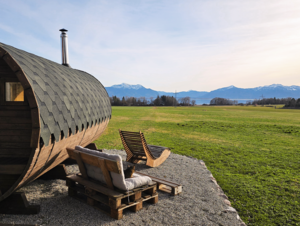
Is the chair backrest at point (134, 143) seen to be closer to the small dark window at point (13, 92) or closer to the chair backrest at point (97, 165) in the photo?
the chair backrest at point (97, 165)

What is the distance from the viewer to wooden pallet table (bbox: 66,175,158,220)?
440 centimetres

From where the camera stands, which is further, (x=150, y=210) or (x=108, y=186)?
(x=150, y=210)

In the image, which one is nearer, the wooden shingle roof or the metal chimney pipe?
the wooden shingle roof

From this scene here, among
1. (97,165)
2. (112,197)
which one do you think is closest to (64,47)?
(97,165)

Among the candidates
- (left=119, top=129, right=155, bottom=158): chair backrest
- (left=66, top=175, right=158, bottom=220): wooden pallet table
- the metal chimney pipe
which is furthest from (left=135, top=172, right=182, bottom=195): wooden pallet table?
the metal chimney pipe

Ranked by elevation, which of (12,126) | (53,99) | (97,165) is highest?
(53,99)

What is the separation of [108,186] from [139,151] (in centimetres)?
391

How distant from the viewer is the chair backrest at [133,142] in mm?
8207

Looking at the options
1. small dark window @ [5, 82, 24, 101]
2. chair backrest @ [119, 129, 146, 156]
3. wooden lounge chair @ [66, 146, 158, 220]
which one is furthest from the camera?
chair backrest @ [119, 129, 146, 156]

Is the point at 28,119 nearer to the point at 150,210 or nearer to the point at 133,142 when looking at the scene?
the point at 150,210

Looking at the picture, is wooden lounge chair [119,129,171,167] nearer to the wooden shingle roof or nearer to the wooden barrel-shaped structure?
the wooden shingle roof

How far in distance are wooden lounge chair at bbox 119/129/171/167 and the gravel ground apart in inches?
71.8

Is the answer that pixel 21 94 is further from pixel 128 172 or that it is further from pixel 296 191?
pixel 296 191

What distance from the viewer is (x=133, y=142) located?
845cm
